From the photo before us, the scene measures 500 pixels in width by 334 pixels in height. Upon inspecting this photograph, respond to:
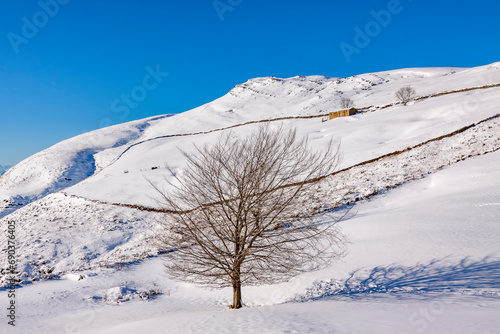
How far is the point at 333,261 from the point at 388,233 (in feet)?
11.8

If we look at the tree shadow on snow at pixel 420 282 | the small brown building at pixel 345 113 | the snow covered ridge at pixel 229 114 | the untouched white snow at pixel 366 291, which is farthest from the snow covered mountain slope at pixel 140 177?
the tree shadow on snow at pixel 420 282

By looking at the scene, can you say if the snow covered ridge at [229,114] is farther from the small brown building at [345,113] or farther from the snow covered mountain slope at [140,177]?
the small brown building at [345,113]

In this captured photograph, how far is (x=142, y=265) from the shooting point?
18.0 m

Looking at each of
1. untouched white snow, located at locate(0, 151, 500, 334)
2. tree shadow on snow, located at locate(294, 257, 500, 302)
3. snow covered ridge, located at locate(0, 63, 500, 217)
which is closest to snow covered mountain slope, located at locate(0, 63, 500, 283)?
snow covered ridge, located at locate(0, 63, 500, 217)

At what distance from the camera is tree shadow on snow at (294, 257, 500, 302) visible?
29.4 feet

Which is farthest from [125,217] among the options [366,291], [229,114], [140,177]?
[229,114]

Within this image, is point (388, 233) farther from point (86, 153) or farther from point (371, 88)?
point (371, 88)

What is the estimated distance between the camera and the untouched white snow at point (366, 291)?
6.52 meters

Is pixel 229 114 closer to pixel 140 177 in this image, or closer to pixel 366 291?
pixel 140 177

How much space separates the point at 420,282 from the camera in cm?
998

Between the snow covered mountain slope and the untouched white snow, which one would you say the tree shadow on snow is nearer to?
the untouched white snow

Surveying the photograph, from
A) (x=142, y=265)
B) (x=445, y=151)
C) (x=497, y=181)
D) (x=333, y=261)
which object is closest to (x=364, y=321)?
(x=333, y=261)

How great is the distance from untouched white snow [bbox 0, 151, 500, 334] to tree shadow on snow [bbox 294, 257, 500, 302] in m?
0.04

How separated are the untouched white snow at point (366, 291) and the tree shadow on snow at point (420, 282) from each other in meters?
0.04
